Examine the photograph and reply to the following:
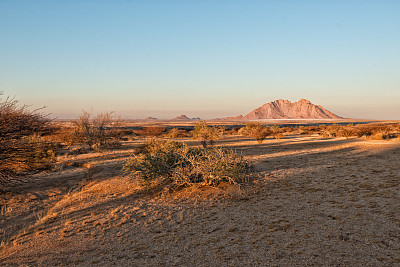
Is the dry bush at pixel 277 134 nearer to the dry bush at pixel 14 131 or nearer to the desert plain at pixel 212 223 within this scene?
the desert plain at pixel 212 223

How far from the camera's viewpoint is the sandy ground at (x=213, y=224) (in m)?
4.66

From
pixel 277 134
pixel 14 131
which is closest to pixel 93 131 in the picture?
pixel 14 131

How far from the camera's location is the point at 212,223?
6.31 metres

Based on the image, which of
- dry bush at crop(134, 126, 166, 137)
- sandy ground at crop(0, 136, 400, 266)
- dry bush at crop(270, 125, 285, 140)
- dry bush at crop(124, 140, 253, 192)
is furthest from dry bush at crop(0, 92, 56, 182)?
dry bush at crop(134, 126, 166, 137)

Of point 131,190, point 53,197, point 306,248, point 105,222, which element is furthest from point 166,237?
point 53,197

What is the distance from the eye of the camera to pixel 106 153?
20266mm

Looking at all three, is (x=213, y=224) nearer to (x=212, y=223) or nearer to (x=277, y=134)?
(x=212, y=223)

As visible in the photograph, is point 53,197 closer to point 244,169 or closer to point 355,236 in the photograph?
point 244,169

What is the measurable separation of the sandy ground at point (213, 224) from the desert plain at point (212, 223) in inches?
0.8

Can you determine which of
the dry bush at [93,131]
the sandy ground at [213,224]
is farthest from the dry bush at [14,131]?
the dry bush at [93,131]

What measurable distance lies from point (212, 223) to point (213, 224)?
0.07 metres

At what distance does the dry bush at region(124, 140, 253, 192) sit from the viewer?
914 centimetres

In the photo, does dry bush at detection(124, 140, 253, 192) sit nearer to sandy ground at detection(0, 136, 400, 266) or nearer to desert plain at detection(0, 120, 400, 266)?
desert plain at detection(0, 120, 400, 266)

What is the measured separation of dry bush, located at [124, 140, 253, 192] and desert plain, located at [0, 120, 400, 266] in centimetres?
43
